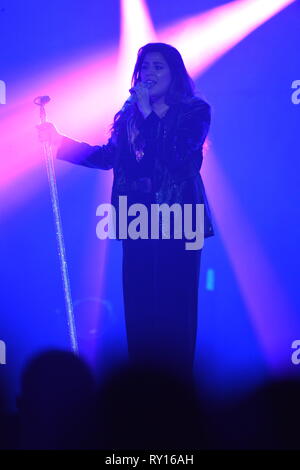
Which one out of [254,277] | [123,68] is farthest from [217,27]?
[254,277]

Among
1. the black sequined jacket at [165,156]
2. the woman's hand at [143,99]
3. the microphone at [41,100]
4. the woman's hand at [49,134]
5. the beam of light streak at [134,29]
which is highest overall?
the beam of light streak at [134,29]

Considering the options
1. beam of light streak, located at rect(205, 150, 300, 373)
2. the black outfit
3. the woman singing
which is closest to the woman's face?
the woman singing

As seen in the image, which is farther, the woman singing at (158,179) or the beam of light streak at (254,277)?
the beam of light streak at (254,277)

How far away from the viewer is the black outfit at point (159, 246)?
2367 millimetres

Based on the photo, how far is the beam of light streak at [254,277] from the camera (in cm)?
248

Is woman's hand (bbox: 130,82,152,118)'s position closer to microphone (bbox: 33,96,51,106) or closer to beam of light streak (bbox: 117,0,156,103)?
beam of light streak (bbox: 117,0,156,103)

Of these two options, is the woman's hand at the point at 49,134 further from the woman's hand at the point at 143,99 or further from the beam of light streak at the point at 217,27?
the beam of light streak at the point at 217,27

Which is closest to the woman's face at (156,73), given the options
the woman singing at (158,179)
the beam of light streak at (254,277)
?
the woman singing at (158,179)

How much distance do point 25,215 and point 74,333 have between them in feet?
1.90

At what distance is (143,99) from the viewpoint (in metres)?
2.37

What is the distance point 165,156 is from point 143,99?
0.26 metres

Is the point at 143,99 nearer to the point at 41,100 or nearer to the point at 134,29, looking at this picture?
the point at 134,29

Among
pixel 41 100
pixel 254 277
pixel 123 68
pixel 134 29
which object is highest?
pixel 134 29

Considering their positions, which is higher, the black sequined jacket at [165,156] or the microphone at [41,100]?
the microphone at [41,100]
